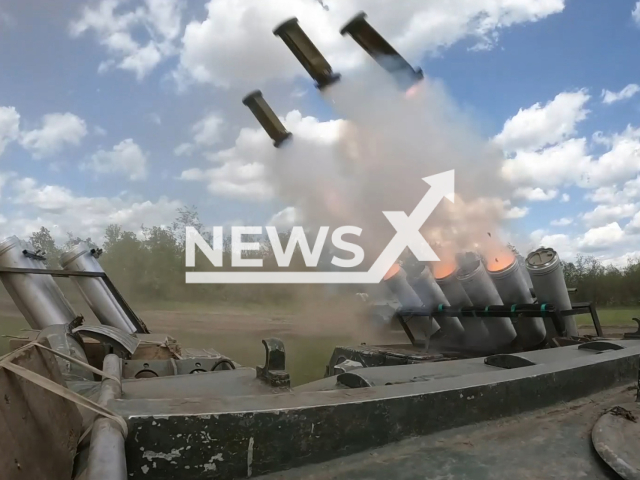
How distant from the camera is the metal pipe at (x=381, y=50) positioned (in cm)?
1042

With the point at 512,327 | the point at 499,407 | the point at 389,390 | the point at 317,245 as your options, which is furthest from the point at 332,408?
the point at 317,245

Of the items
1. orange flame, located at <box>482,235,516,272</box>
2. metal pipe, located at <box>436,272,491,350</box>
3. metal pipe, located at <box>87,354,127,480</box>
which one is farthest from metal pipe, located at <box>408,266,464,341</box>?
metal pipe, located at <box>87,354,127,480</box>

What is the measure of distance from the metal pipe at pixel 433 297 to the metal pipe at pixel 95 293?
427 cm

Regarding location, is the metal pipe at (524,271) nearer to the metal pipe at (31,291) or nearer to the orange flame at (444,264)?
the orange flame at (444,264)

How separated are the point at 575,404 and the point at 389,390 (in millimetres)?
1203

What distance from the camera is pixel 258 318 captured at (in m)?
23.9

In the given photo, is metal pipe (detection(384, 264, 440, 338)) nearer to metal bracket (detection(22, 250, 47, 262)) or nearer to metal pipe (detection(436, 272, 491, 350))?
metal pipe (detection(436, 272, 491, 350))

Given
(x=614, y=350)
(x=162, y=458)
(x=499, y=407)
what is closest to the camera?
(x=162, y=458)

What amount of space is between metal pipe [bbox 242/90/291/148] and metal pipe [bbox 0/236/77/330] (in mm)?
5551

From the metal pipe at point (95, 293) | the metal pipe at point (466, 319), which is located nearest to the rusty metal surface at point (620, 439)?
the metal pipe at point (466, 319)

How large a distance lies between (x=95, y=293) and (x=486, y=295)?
547cm

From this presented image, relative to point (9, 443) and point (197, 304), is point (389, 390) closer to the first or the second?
point (9, 443)

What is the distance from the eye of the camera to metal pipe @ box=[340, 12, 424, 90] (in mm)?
10422

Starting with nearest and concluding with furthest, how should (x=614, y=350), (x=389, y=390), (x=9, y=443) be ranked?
(x=9, y=443) → (x=389, y=390) → (x=614, y=350)
